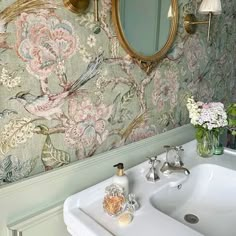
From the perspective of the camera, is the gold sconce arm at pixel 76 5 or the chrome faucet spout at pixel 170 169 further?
the chrome faucet spout at pixel 170 169

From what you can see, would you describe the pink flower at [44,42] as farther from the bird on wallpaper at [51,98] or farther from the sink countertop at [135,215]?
the sink countertop at [135,215]

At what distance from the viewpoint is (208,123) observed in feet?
3.85

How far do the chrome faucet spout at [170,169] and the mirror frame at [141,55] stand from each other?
39 cm

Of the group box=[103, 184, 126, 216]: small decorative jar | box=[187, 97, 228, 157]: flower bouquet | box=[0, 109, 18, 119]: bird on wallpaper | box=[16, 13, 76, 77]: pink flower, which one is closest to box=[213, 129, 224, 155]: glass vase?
box=[187, 97, 228, 157]: flower bouquet

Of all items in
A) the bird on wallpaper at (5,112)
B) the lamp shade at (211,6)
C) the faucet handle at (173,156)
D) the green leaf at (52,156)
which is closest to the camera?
the bird on wallpaper at (5,112)

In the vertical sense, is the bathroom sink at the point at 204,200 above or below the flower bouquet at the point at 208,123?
below

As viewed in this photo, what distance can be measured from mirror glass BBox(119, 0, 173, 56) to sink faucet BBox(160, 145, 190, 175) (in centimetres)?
42

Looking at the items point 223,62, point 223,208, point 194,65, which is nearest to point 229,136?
point 223,62

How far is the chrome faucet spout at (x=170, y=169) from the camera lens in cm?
102

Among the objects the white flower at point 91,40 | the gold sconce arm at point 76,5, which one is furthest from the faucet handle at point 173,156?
the gold sconce arm at point 76,5

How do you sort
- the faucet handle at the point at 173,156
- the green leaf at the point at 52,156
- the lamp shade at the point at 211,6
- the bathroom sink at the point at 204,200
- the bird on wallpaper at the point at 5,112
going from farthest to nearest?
the lamp shade at the point at 211,6
the faucet handle at the point at 173,156
the bathroom sink at the point at 204,200
the green leaf at the point at 52,156
the bird on wallpaper at the point at 5,112

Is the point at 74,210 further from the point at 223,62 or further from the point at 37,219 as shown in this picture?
the point at 223,62

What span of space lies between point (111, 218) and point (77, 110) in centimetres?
36

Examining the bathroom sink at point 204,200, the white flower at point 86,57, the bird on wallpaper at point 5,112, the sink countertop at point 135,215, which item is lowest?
the bathroom sink at point 204,200
